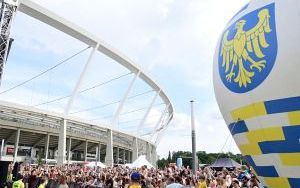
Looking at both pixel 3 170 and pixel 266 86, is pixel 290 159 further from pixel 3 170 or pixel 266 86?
pixel 3 170

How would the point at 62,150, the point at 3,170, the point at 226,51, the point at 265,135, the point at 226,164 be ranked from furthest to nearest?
the point at 62,150 → the point at 226,164 → the point at 3,170 → the point at 226,51 → the point at 265,135

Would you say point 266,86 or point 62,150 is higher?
point 62,150

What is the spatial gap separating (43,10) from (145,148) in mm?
41001

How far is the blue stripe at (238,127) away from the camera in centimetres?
713

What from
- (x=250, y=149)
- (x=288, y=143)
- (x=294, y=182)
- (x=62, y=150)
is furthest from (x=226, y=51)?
(x=62, y=150)

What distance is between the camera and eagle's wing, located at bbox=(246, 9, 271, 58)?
6.36 m

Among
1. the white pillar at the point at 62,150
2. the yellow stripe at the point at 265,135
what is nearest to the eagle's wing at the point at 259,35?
the yellow stripe at the point at 265,135

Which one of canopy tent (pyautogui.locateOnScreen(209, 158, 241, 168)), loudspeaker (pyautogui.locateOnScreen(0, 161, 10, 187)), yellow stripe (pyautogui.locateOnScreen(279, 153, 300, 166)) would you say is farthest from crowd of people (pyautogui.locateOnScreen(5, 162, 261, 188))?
canopy tent (pyautogui.locateOnScreen(209, 158, 241, 168))

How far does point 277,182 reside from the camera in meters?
6.45

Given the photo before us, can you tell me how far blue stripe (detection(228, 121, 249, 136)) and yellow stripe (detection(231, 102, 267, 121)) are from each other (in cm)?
10

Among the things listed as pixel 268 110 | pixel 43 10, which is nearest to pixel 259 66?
pixel 268 110

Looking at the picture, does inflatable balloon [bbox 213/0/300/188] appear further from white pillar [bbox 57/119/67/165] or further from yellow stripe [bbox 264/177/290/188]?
white pillar [bbox 57/119/67/165]

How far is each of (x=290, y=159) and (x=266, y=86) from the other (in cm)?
127

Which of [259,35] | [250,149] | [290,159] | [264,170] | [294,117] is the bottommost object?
[264,170]
